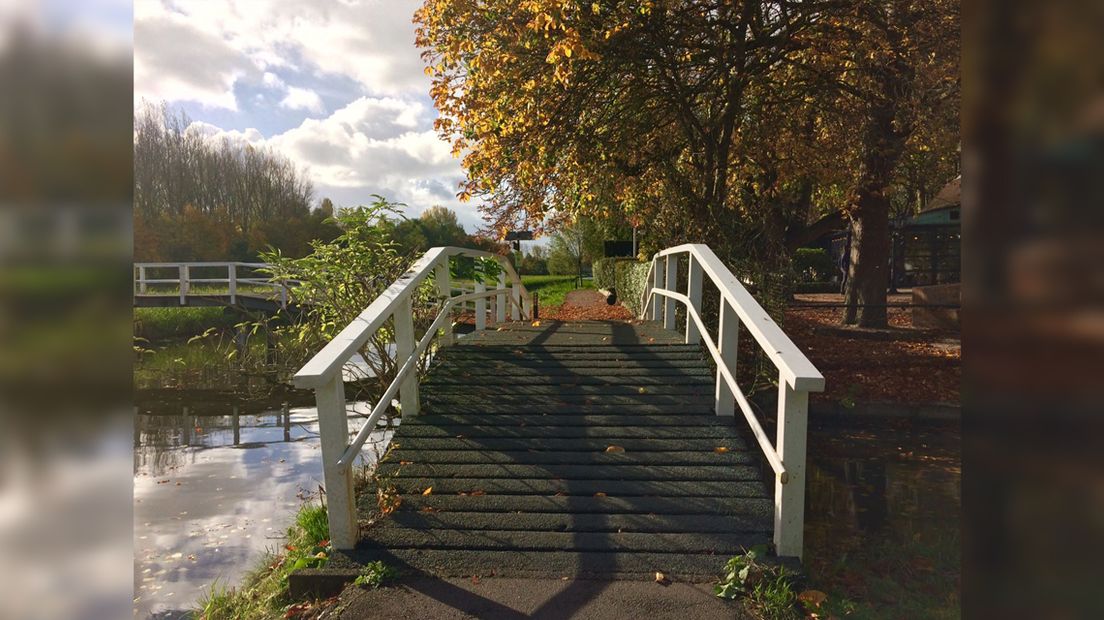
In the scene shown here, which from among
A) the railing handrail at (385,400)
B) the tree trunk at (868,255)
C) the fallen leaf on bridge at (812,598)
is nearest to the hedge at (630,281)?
the tree trunk at (868,255)

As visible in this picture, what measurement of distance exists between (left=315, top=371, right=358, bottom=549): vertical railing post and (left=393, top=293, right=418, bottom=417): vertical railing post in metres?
1.29

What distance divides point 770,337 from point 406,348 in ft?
8.27

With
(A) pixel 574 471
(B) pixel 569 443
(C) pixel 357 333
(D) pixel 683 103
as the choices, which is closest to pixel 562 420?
(B) pixel 569 443

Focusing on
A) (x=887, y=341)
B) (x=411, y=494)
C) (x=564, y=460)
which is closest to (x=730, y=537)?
(x=564, y=460)

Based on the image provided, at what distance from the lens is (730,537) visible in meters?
3.44

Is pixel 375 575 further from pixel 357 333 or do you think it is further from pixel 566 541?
pixel 357 333

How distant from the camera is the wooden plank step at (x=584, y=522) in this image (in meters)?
3.51

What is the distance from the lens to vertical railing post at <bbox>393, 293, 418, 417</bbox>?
4648 mm

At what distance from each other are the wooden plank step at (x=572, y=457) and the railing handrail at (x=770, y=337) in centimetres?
73

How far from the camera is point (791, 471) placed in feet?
10.5

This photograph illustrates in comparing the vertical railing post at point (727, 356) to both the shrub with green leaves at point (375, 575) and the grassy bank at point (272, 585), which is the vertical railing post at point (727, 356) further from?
the grassy bank at point (272, 585)

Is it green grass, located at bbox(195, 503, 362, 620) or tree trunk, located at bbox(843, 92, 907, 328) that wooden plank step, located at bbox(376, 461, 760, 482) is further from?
tree trunk, located at bbox(843, 92, 907, 328)

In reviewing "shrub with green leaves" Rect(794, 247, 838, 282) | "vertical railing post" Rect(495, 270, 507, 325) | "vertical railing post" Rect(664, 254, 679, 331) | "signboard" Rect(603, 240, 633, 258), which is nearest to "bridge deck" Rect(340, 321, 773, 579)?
"vertical railing post" Rect(664, 254, 679, 331)
